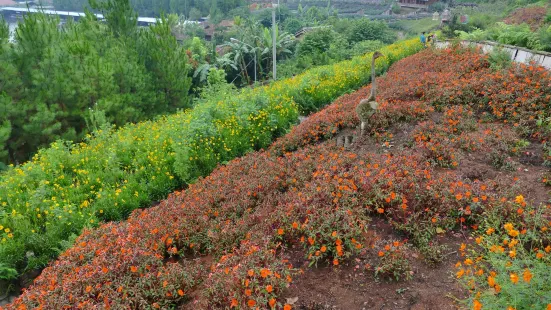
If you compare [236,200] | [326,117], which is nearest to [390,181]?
[236,200]

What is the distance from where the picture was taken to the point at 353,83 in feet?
42.4

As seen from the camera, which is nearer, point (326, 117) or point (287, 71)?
point (326, 117)

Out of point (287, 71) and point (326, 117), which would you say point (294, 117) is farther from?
point (287, 71)

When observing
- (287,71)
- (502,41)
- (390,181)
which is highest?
(502,41)

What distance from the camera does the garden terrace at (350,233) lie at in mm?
2815

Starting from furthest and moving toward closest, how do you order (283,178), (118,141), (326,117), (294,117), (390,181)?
(294,117) → (118,141) → (326,117) → (283,178) → (390,181)

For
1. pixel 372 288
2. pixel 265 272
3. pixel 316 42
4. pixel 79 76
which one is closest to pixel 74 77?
pixel 79 76

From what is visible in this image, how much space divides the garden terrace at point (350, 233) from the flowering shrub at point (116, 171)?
128 centimetres

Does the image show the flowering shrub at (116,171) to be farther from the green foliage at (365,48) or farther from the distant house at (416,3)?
the distant house at (416,3)

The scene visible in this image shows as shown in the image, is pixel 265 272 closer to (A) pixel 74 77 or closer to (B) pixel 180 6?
(A) pixel 74 77

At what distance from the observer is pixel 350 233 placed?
3258 mm

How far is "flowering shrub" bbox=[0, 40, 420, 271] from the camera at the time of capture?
555 centimetres

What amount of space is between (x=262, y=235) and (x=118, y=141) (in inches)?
239

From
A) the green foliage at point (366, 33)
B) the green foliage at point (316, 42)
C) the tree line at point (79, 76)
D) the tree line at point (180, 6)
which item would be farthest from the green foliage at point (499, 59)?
the tree line at point (180, 6)
